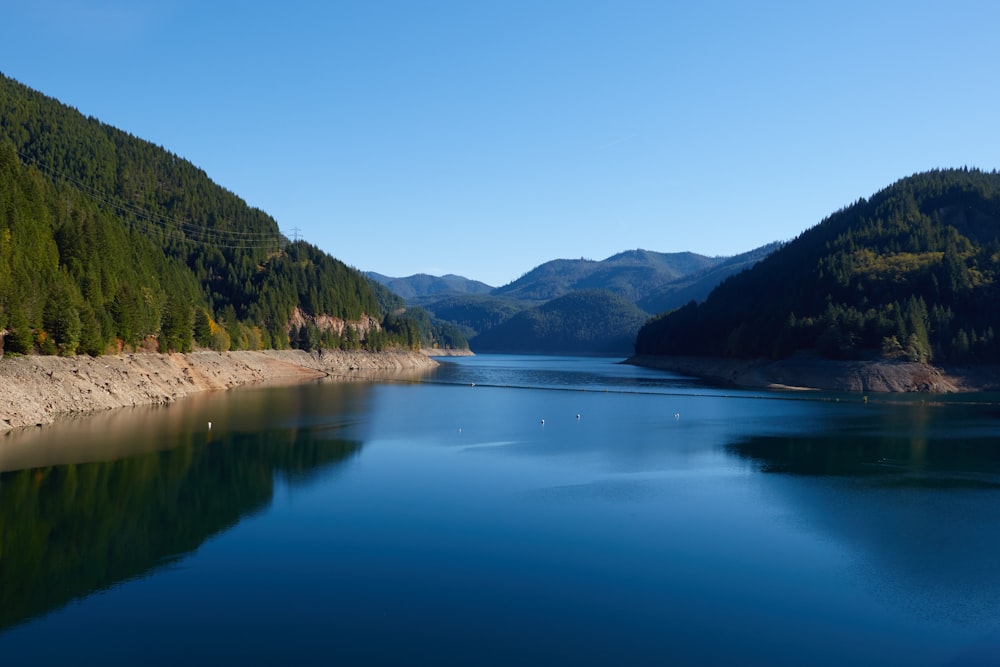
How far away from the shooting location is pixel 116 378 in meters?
58.9

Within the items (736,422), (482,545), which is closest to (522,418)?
(736,422)

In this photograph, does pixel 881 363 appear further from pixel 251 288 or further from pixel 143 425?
pixel 251 288

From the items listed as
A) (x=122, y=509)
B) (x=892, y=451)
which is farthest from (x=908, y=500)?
(x=122, y=509)

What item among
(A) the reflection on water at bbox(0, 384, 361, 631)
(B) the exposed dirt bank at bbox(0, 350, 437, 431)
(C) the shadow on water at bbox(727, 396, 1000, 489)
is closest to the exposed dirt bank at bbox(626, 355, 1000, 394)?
(C) the shadow on water at bbox(727, 396, 1000, 489)

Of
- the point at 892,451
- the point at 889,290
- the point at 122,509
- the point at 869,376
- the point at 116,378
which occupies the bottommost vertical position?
the point at 892,451

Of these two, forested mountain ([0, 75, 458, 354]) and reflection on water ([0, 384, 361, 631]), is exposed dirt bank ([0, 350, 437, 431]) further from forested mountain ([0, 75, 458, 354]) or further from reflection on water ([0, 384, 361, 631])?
reflection on water ([0, 384, 361, 631])

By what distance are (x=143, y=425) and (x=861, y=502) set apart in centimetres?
4220

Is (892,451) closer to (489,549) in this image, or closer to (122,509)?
(489,549)

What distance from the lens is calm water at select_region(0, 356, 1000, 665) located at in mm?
16094

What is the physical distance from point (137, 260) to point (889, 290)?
105 metres

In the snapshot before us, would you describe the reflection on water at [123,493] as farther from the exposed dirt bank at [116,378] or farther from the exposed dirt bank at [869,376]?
the exposed dirt bank at [869,376]

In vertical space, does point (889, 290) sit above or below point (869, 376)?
above

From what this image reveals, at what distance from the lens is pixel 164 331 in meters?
79.8

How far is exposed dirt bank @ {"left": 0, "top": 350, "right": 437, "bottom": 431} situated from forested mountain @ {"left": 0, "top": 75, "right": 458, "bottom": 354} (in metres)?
2.11
